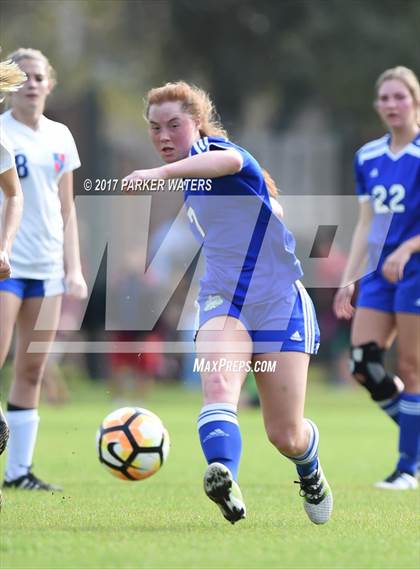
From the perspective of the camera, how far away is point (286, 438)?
637 cm

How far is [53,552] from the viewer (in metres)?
5.47

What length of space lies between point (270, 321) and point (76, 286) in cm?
203

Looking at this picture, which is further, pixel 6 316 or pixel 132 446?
pixel 6 316

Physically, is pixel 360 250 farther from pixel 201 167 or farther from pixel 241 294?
pixel 201 167

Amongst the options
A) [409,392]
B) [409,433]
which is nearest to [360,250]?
[409,392]

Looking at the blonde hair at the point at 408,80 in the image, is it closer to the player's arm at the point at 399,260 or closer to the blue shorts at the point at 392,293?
the player's arm at the point at 399,260

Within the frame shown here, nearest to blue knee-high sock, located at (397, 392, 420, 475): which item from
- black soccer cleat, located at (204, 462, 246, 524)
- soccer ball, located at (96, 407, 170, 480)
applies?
soccer ball, located at (96, 407, 170, 480)

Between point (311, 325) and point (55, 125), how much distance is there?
2599mm

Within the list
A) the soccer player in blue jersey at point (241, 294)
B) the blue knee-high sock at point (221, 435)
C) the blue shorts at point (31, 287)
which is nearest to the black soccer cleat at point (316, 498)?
the soccer player in blue jersey at point (241, 294)

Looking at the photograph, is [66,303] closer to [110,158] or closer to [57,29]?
[110,158]

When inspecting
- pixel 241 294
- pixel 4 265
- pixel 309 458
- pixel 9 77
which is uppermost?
pixel 9 77

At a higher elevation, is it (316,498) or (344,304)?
(344,304)

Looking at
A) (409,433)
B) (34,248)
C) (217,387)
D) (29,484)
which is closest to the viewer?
(217,387)

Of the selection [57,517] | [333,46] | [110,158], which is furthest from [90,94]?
[57,517]
